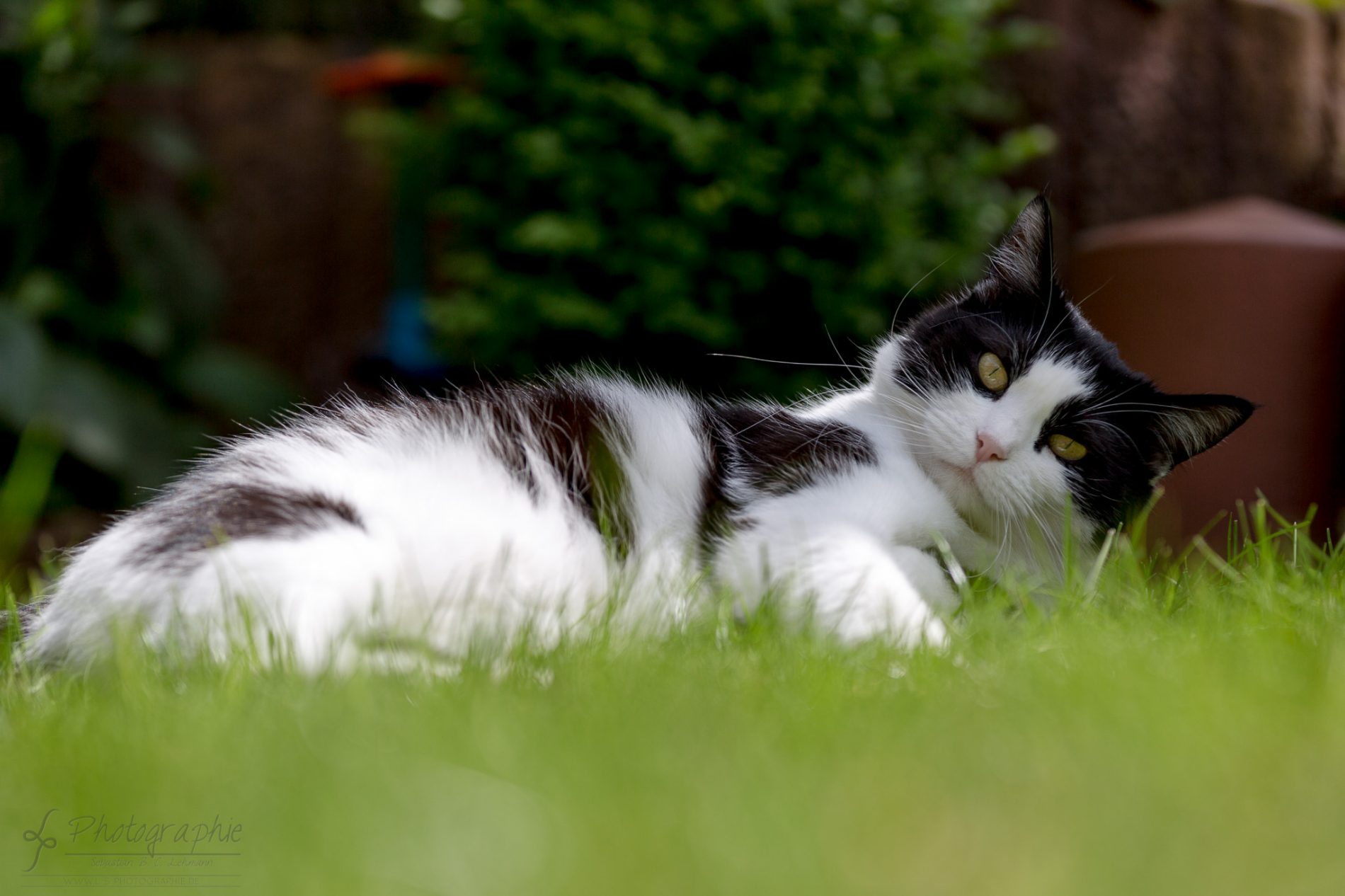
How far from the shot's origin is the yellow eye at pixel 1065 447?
169 cm

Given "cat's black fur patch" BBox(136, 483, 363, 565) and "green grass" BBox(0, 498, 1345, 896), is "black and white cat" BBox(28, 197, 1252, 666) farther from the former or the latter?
"green grass" BBox(0, 498, 1345, 896)

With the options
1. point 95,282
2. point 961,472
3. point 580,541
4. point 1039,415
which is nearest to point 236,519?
point 580,541

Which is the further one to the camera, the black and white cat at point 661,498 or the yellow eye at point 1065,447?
the yellow eye at point 1065,447

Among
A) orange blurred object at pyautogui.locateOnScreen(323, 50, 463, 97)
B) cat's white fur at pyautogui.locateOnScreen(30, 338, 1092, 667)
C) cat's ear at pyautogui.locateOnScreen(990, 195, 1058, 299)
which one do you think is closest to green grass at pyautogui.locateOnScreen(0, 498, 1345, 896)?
cat's white fur at pyautogui.locateOnScreen(30, 338, 1092, 667)

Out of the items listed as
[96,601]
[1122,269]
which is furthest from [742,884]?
[1122,269]

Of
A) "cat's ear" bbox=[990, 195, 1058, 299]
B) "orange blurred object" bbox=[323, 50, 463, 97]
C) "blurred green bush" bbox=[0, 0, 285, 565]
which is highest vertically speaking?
"cat's ear" bbox=[990, 195, 1058, 299]

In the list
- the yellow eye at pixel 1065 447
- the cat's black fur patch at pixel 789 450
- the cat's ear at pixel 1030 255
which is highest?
the cat's ear at pixel 1030 255

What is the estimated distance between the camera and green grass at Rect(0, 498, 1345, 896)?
2.51ft

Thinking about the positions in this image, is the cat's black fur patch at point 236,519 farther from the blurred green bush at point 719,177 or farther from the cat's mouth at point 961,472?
the blurred green bush at point 719,177

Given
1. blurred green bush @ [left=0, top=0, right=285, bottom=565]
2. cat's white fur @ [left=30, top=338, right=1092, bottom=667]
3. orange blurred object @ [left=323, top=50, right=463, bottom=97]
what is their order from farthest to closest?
orange blurred object @ [left=323, top=50, right=463, bottom=97] → blurred green bush @ [left=0, top=0, right=285, bottom=565] → cat's white fur @ [left=30, top=338, right=1092, bottom=667]

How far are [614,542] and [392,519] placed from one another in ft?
1.06

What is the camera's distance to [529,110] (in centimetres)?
Result: 349

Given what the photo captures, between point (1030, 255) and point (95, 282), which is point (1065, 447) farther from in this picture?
point (95, 282)

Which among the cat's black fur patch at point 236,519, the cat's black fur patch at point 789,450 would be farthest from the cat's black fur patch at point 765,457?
the cat's black fur patch at point 236,519
